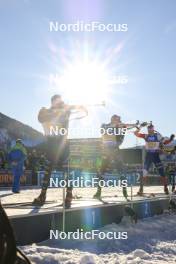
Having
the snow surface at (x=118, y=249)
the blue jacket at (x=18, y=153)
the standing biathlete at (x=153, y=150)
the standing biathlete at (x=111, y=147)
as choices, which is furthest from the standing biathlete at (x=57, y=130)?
the blue jacket at (x=18, y=153)

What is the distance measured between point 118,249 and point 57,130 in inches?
95.1

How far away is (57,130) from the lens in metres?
7.87

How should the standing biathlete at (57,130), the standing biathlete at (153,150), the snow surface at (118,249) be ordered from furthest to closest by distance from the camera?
the standing biathlete at (153,150), the standing biathlete at (57,130), the snow surface at (118,249)

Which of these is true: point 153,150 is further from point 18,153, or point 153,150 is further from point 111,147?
point 18,153

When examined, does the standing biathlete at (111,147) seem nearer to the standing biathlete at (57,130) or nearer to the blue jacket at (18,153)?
the standing biathlete at (57,130)

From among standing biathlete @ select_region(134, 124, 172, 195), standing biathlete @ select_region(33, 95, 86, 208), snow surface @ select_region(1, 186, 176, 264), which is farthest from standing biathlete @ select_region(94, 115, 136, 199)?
standing biathlete @ select_region(33, 95, 86, 208)

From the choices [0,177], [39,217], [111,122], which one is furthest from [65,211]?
[0,177]

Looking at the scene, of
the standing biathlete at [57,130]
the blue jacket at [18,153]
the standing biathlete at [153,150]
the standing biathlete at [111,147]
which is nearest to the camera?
the standing biathlete at [57,130]

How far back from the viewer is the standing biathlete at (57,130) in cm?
787

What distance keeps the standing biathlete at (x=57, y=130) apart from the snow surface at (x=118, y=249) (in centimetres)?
131

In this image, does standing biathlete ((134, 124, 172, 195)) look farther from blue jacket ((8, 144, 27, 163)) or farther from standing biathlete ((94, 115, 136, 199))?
blue jacket ((8, 144, 27, 163))

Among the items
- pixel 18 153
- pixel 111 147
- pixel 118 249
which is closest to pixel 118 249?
pixel 118 249

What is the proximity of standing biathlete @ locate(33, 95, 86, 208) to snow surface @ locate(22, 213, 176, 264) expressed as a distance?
1309 millimetres

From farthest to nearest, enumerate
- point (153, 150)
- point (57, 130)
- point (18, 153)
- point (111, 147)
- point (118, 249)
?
1. point (18, 153)
2. point (153, 150)
3. point (111, 147)
4. point (57, 130)
5. point (118, 249)
